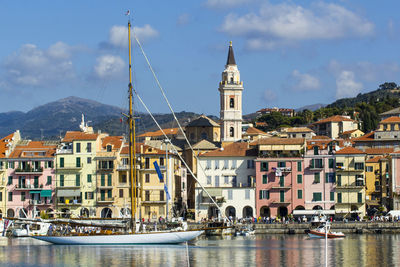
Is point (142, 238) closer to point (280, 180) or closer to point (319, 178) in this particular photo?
point (280, 180)

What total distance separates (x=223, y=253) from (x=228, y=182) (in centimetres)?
3850

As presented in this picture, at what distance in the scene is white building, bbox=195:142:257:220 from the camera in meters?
109

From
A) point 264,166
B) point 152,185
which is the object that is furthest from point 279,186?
point 152,185

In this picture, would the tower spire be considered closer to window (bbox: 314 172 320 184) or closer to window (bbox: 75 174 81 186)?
window (bbox: 314 172 320 184)

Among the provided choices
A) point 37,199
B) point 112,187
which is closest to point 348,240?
point 112,187

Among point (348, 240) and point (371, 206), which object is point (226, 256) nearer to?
point (348, 240)

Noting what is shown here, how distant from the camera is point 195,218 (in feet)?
356

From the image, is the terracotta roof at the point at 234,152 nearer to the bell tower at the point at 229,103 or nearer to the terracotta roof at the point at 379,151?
the bell tower at the point at 229,103

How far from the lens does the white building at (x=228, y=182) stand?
109 meters

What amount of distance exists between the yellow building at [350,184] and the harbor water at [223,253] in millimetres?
15024

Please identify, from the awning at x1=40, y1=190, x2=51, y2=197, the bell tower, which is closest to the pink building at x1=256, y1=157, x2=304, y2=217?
the awning at x1=40, y1=190, x2=51, y2=197

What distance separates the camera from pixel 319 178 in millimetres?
107938

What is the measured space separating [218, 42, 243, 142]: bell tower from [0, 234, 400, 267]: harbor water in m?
54.0

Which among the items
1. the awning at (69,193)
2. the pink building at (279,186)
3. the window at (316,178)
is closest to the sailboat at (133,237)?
the awning at (69,193)
